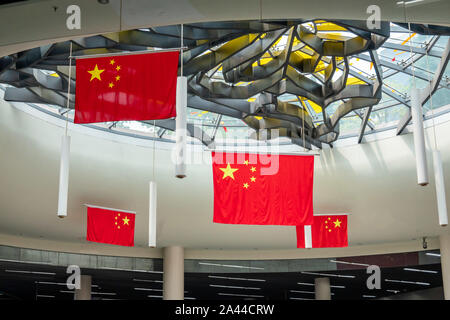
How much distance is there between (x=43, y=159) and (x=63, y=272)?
25.5 ft

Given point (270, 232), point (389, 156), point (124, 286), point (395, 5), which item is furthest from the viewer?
point (124, 286)

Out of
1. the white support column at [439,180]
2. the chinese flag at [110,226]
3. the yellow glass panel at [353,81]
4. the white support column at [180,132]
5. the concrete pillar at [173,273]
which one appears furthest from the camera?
the concrete pillar at [173,273]

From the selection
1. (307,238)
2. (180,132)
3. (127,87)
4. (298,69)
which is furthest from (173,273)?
(180,132)

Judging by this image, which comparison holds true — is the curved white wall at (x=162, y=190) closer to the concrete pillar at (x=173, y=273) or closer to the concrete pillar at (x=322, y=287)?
the concrete pillar at (x=173, y=273)

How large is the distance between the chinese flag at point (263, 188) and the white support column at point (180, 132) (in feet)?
14.5

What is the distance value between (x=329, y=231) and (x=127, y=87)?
11.3 meters

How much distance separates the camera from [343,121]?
20672mm

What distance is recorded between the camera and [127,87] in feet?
32.9

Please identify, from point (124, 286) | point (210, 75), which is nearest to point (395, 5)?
point (210, 75)

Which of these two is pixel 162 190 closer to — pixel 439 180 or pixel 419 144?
pixel 439 180

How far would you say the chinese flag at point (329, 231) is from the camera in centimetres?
1942

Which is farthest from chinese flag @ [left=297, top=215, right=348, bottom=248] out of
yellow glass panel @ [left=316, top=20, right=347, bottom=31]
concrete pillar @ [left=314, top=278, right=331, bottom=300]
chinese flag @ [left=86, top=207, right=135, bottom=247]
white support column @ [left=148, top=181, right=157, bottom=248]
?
concrete pillar @ [left=314, top=278, right=331, bottom=300]

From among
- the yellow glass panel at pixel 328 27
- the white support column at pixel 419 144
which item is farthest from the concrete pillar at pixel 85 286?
the white support column at pixel 419 144

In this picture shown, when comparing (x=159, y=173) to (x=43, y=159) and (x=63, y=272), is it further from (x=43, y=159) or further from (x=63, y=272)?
(x=63, y=272)
